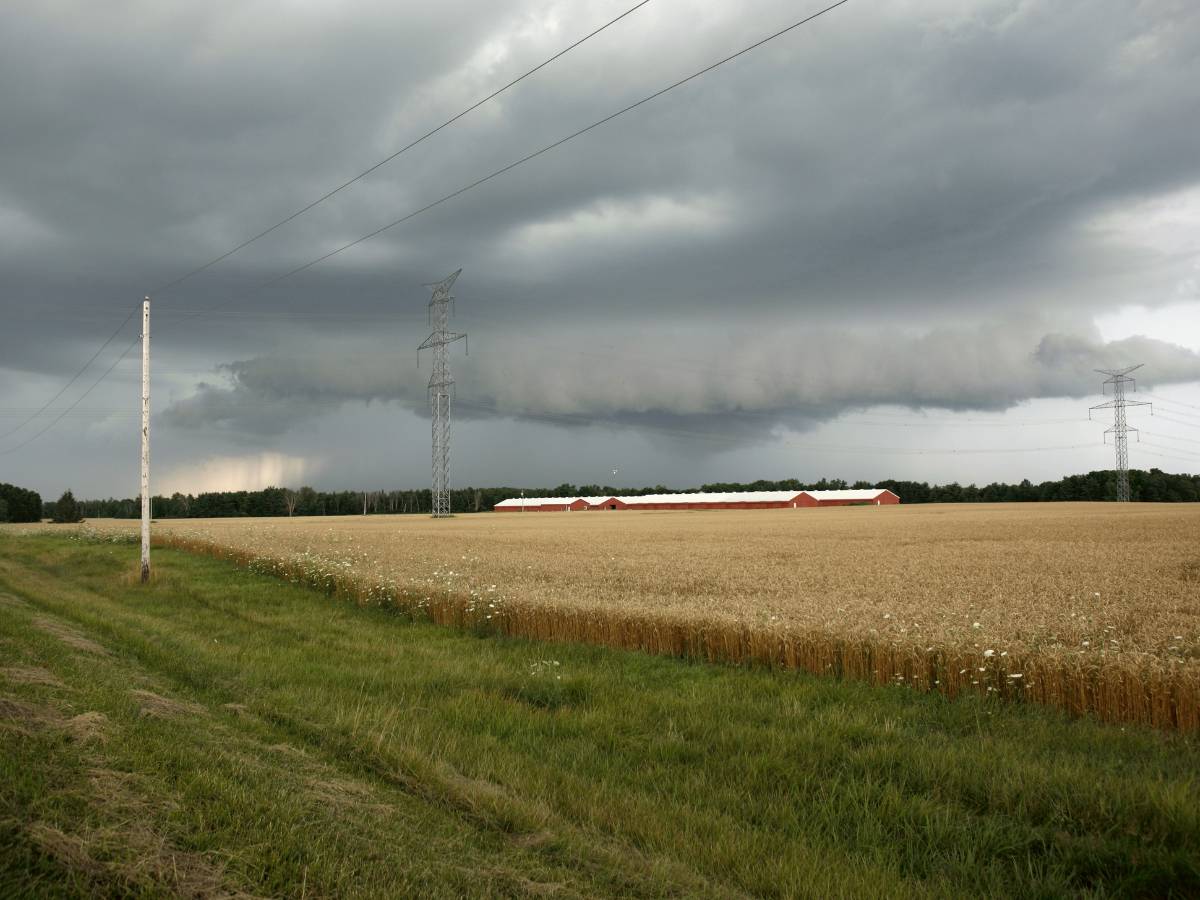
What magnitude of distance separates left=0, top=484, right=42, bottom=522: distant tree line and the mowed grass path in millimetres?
176619

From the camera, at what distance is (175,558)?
33594mm

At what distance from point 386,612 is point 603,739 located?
12.0 m

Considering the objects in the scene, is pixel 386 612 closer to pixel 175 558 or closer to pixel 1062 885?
pixel 1062 885

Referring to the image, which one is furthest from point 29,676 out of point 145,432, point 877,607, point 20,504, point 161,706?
point 20,504

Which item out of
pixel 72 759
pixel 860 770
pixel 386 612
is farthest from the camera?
pixel 386 612

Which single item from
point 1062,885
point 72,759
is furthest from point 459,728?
point 1062,885

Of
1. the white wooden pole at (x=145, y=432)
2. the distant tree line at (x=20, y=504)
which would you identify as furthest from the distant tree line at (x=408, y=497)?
the white wooden pole at (x=145, y=432)

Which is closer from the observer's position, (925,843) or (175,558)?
(925,843)

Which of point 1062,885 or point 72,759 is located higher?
point 72,759

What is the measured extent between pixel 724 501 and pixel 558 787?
147 m

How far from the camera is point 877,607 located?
15.4m

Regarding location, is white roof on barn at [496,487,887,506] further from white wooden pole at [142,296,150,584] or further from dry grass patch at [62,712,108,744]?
dry grass patch at [62,712,108,744]

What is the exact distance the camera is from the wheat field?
10.1 metres

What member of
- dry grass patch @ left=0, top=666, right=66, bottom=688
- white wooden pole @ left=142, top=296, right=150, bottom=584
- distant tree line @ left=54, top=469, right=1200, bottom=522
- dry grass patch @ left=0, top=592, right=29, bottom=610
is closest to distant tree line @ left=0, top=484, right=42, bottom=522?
distant tree line @ left=54, top=469, right=1200, bottom=522
